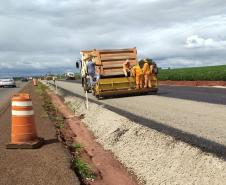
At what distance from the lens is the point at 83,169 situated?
8.32 meters

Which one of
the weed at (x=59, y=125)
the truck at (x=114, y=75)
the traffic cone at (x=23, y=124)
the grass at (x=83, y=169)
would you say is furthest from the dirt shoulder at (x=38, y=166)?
the truck at (x=114, y=75)

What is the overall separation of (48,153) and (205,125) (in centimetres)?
421

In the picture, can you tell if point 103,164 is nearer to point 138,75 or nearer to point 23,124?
point 23,124

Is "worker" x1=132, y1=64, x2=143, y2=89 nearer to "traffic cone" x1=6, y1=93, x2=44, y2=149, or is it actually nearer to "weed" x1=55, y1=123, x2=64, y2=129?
"weed" x1=55, y1=123, x2=64, y2=129

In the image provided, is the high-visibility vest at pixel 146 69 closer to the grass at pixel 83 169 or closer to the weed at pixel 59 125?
the weed at pixel 59 125

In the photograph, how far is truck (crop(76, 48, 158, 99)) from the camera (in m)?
24.2

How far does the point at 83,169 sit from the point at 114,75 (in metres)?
17.1

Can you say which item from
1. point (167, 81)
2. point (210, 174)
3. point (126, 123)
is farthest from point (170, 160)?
point (167, 81)

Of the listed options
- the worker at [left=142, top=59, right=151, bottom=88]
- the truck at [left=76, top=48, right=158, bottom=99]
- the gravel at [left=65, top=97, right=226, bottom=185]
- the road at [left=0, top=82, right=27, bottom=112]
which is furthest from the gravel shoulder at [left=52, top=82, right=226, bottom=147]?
the road at [left=0, top=82, right=27, bottom=112]

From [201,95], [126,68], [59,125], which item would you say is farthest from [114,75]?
[59,125]

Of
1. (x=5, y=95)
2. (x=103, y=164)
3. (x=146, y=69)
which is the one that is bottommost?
(x=5, y=95)

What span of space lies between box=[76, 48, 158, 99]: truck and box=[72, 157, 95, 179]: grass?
15.2 metres

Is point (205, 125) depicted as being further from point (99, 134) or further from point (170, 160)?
point (170, 160)

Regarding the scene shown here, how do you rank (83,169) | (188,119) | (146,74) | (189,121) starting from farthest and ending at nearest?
(146,74), (188,119), (189,121), (83,169)
